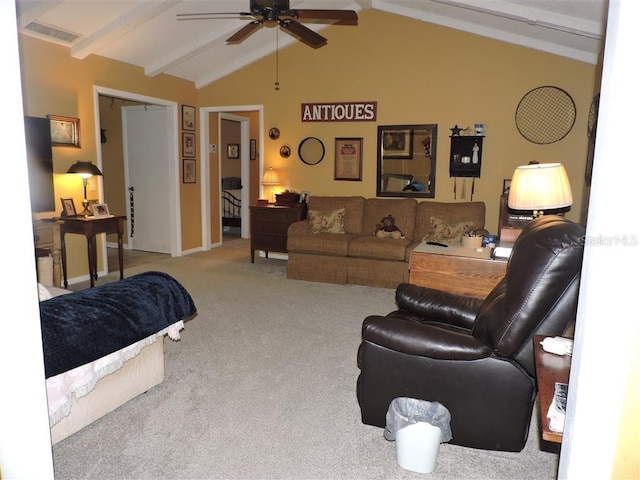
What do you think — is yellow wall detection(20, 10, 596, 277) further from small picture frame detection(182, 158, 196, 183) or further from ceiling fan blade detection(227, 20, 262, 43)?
ceiling fan blade detection(227, 20, 262, 43)

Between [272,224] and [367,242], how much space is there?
1.51m

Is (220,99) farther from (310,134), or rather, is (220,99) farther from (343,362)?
(343,362)

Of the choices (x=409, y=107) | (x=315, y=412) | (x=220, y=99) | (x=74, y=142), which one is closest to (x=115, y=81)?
(x=74, y=142)

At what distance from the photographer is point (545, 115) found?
5.16 m

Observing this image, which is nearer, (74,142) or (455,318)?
(455,318)

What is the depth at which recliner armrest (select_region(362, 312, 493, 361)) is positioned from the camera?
1955 mm

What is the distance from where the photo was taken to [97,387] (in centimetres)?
229

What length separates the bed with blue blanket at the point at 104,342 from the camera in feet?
6.35

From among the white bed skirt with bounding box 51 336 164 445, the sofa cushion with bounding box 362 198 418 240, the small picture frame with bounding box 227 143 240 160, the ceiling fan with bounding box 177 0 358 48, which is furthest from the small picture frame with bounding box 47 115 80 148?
the small picture frame with bounding box 227 143 240 160

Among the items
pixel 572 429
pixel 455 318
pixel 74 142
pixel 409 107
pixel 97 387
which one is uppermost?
pixel 409 107

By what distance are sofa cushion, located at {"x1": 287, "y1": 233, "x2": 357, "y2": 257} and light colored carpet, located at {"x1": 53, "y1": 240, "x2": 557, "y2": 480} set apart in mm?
1317

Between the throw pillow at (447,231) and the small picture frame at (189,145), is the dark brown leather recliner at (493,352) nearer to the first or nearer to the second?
the throw pillow at (447,231)

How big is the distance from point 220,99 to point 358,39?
219 cm

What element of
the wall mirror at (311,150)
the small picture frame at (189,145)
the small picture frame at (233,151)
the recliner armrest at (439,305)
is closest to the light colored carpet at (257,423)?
the recliner armrest at (439,305)
